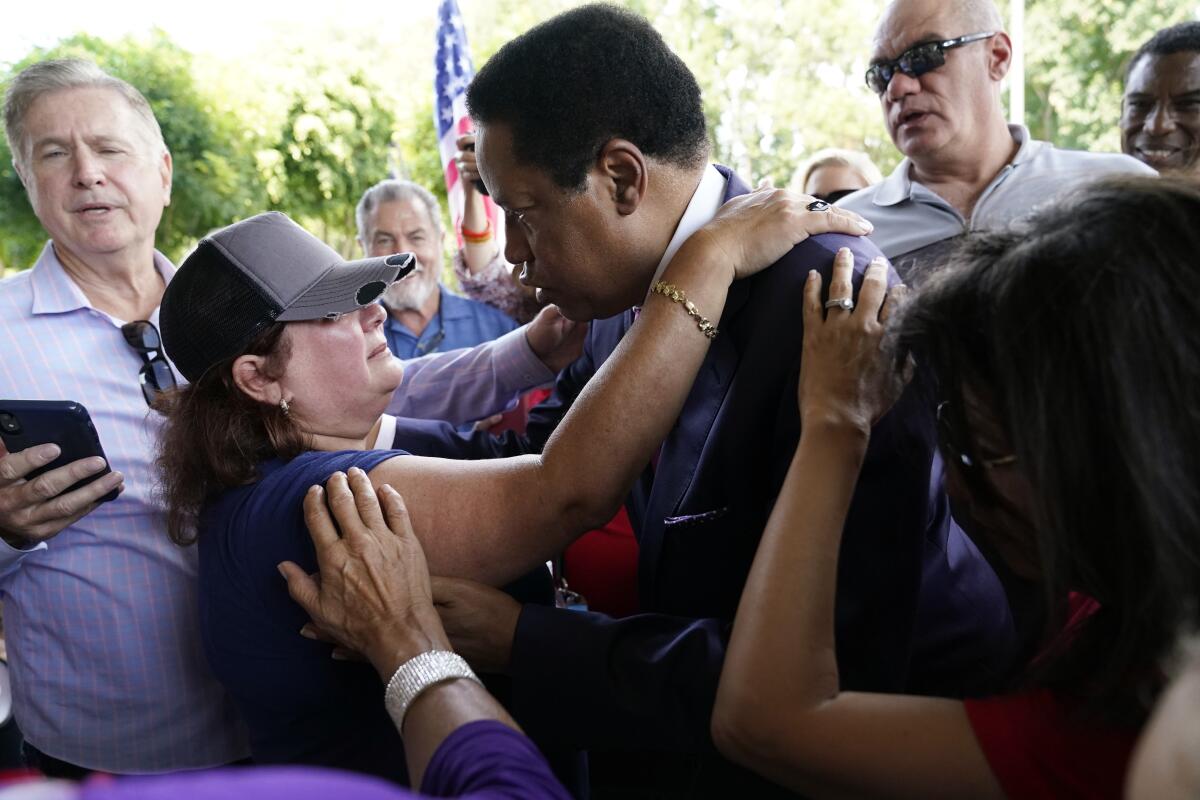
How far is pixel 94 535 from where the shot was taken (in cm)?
246

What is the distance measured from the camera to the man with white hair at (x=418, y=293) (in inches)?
190

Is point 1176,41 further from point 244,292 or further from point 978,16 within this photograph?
A: point 244,292

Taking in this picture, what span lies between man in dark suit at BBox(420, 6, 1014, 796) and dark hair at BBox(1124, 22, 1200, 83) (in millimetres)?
3180

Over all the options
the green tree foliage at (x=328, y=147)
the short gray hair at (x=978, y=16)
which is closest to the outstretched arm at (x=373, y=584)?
the short gray hair at (x=978, y=16)

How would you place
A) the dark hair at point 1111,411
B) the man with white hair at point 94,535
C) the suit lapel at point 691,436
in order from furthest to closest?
1. the man with white hair at point 94,535
2. the suit lapel at point 691,436
3. the dark hair at point 1111,411

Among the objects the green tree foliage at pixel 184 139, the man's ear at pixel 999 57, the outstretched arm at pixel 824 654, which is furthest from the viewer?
the green tree foliage at pixel 184 139

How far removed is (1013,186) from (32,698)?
341cm

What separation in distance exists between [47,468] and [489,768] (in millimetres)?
1473

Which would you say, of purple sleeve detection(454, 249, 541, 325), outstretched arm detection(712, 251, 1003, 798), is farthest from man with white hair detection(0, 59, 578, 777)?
purple sleeve detection(454, 249, 541, 325)

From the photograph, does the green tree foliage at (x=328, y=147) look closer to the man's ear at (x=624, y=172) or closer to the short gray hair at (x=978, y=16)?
the short gray hair at (x=978, y=16)

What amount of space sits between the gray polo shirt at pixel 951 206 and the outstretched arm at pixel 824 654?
6.55 ft

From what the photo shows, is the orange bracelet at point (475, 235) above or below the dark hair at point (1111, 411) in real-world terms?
below

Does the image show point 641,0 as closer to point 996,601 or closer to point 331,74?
point 331,74

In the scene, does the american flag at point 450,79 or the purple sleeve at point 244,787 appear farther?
the american flag at point 450,79
